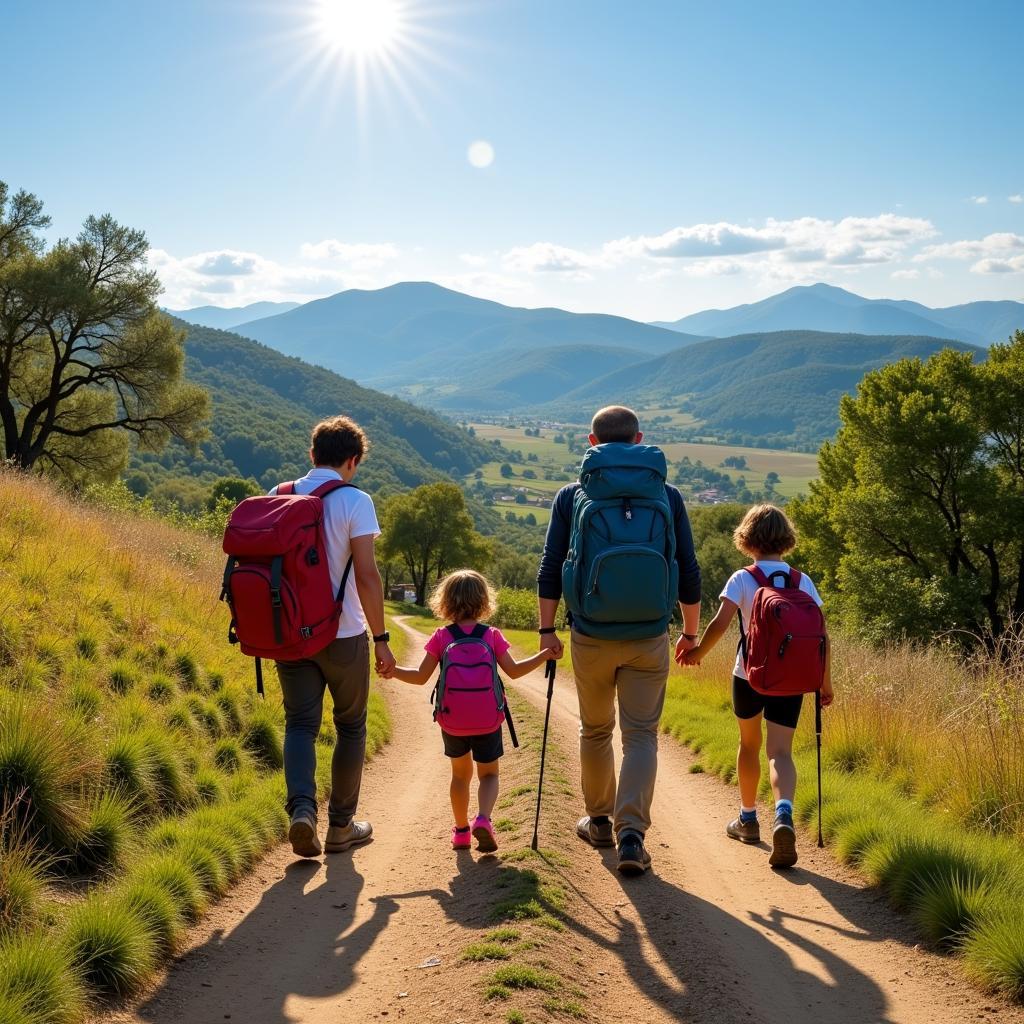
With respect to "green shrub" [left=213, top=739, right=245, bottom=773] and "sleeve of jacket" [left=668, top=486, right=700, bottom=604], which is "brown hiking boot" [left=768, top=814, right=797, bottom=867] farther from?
A: "green shrub" [left=213, top=739, right=245, bottom=773]

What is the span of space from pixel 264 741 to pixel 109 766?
226 cm

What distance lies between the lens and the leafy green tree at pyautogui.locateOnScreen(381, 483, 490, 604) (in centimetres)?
6594

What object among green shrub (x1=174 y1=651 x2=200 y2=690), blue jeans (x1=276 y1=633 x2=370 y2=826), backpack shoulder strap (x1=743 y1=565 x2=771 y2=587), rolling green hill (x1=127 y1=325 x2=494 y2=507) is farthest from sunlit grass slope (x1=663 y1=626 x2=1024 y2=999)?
rolling green hill (x1=127 y1=325 x2=494 y2=507)

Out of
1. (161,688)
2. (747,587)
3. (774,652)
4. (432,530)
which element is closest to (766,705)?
(774,652)

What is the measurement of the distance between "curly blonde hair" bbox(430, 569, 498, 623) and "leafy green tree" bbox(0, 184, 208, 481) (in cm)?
2612

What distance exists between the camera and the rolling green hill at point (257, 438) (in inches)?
3701

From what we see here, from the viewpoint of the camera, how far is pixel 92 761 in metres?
5.20

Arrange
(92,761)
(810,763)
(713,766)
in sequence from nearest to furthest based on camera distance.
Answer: (92,761)
(810,763)
(713,766)

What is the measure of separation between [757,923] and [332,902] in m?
2.36

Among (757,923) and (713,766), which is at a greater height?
(757,923)

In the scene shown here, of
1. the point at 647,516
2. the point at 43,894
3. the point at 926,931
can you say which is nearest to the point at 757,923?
the point at 926,931

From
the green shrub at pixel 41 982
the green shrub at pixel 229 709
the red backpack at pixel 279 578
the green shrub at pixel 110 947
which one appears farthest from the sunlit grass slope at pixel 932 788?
the green shrub at pixel 229 709

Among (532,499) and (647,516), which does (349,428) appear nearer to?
(647,516)

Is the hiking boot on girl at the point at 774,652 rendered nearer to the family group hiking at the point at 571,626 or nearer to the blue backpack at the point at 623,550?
the family group hiking at the point at 571,626
